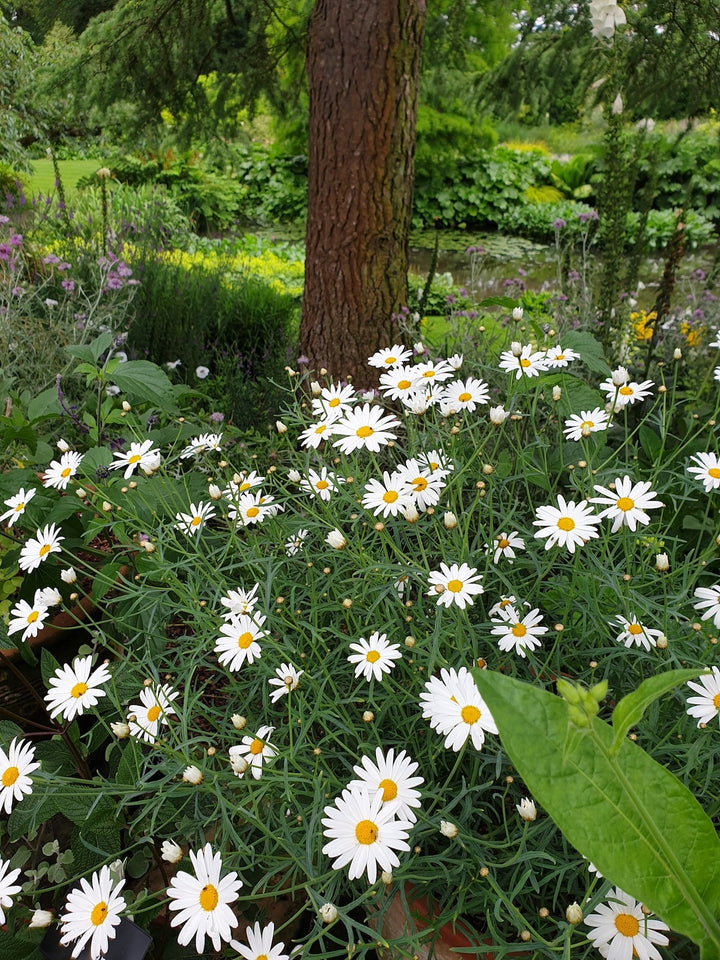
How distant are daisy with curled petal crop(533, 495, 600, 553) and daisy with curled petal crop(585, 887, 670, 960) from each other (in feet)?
1.44

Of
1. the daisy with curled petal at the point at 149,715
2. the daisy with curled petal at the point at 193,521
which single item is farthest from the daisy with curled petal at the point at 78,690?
the daisy with curled petal at the point at 193,521

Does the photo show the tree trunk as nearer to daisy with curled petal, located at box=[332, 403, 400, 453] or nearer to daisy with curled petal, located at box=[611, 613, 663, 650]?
daisy with curled petal, located at box=[332, 403, 400, 453]

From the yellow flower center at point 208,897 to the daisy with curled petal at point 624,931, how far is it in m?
0.42

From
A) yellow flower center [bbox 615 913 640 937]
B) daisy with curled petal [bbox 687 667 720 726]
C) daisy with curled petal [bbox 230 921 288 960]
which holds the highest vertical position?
daisy with curled petal [bbox 687 667 720 726]

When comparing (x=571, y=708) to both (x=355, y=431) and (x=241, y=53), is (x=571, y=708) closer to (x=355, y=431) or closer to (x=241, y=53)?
(x=355, y=431)

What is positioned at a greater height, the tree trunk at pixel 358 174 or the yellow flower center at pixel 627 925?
the tree trunk at pixel 358 174

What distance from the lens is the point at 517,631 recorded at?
1.02 metres

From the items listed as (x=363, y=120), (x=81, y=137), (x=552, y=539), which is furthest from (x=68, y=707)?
(x=81, y=137)

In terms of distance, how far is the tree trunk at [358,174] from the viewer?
2.56 m

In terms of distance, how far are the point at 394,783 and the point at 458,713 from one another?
4.5 inches

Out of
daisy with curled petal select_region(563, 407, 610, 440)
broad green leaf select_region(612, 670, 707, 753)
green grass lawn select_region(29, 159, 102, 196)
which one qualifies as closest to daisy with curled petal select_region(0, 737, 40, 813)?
broad green leaf select_region(612, 670, 707, 753)

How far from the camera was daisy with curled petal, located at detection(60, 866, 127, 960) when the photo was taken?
0.82 m

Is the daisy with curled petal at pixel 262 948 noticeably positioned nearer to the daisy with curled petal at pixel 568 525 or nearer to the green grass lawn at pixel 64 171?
the daisy with curled petal at pixel 568 525

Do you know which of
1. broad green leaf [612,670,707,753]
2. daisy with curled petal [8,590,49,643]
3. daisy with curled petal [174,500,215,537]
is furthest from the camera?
daisy with curled petal [174,500,215,537]
